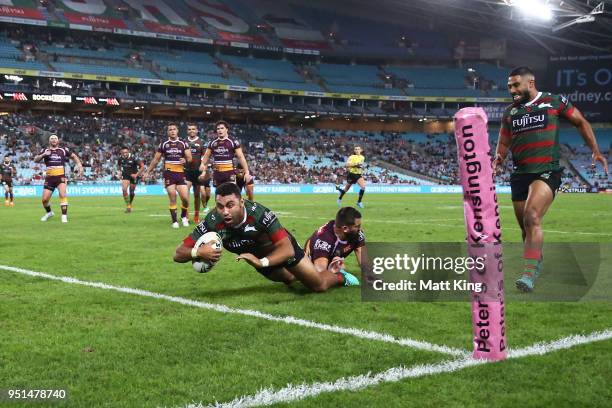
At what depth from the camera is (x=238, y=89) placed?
62.2 meters

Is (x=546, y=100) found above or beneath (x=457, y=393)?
above

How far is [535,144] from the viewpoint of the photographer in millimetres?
6793

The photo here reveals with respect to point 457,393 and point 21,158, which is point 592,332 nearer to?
point 457,393

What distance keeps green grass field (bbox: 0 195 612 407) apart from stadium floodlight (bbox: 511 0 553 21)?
149ft

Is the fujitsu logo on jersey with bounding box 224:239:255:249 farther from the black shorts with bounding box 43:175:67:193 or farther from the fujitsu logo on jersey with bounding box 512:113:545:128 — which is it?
the black shorts with bounding box 43:175:67:193

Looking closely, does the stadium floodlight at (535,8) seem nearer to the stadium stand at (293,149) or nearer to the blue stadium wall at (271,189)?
the stadium stand at (293,149)

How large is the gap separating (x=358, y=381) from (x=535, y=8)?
50.2 m

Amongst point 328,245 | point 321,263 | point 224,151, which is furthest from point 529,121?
point 224,151

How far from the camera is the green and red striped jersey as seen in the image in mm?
6738

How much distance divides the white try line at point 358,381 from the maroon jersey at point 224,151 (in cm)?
1132

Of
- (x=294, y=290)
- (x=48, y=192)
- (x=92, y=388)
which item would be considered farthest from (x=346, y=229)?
(x=48, y=192)

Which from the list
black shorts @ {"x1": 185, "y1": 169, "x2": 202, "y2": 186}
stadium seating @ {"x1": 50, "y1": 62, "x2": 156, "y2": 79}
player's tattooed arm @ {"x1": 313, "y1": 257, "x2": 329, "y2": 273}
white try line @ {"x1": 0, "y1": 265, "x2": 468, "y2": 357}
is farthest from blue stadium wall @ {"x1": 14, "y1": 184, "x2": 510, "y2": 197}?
player's tattooed arm @ {"x1": 313, "y1": 257, "x2": 329, "y2": 273}

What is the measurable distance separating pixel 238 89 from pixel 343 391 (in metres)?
60.7

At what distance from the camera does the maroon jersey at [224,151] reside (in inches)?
580
